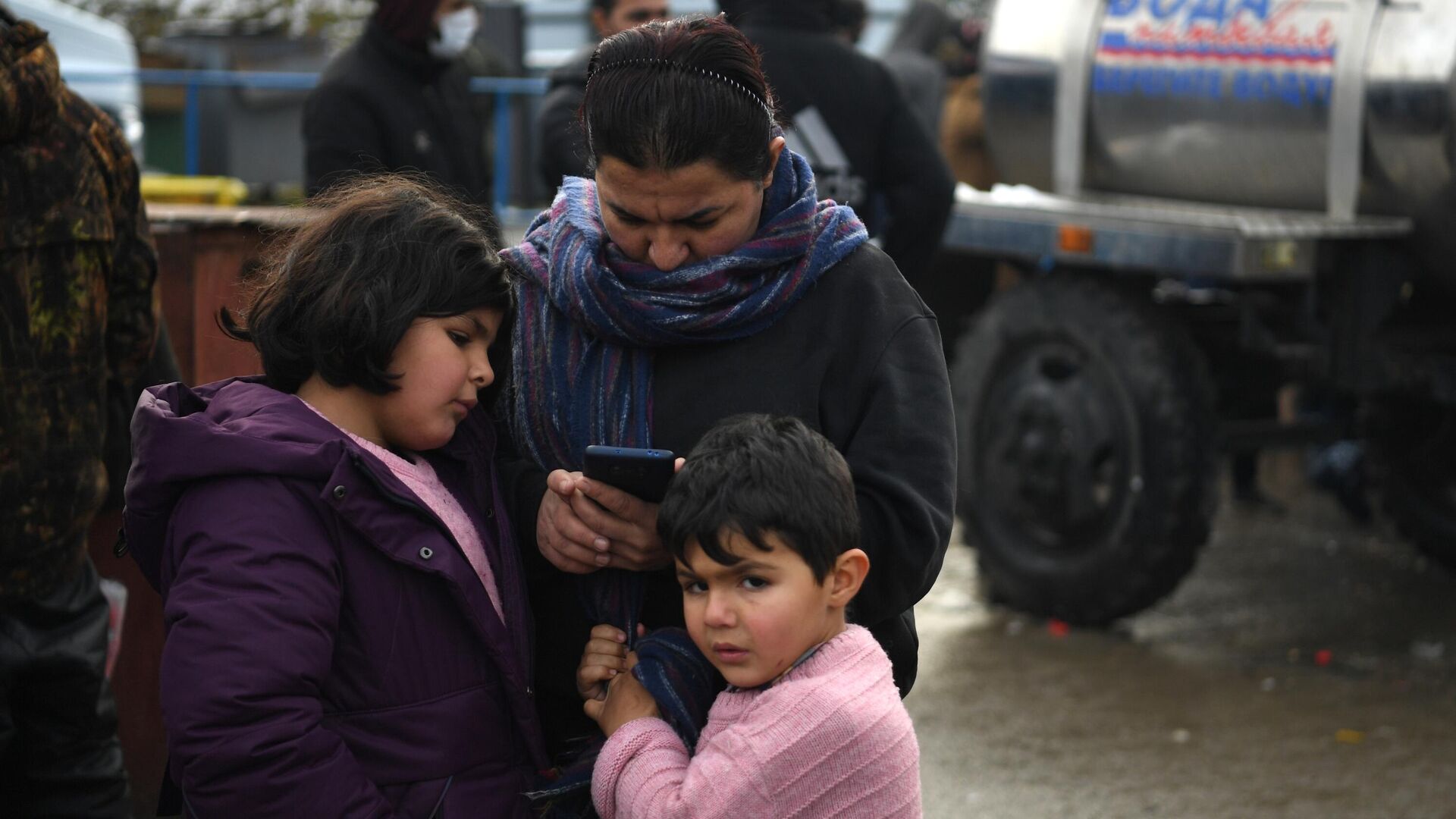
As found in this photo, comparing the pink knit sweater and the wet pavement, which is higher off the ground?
the pink knit sweater

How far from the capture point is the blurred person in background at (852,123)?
4.81 m

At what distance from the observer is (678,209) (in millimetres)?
2033

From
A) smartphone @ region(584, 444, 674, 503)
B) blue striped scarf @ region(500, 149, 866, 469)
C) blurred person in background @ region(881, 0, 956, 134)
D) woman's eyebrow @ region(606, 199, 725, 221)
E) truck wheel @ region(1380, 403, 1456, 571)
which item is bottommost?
truck wheel @ region(1380, 403, 1456, 571)

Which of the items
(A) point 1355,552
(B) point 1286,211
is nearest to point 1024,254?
(B) point 1286,211

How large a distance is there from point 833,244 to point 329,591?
2.49 feet

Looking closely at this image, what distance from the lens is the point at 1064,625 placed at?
6082 millimetres

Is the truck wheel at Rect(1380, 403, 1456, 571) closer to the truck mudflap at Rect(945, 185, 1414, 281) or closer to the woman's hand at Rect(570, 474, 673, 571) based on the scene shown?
the truck mudflap at Rect(945, 185, 1414, 281)

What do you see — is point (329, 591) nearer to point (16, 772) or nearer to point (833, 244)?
point (833, 244)

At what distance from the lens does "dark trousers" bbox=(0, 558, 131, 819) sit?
3033mm

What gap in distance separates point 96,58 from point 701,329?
35.9ft

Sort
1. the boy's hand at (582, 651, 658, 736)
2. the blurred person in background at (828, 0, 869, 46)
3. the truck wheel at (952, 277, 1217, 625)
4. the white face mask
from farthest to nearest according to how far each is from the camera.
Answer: the truck wheel at (952, 277, 1217, 625)
the blurred person in background at (828, 0, 869, 46)
the white face mask
the boy's hand at (582, 651, 658, 736)

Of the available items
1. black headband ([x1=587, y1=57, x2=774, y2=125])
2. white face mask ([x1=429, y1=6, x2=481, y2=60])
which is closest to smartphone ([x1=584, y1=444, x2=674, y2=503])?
black headband ([x1=587, y1=57, x2=774, y2=125])

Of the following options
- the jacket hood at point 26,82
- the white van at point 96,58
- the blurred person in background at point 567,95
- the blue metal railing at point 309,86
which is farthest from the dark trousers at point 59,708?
the white van at point 96,58

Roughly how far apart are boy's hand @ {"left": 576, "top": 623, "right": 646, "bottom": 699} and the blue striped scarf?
0.74 feet
